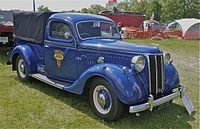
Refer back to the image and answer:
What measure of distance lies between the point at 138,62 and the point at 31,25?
350 cm

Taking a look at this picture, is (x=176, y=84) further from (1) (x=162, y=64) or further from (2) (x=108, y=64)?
(2) (x=108, y=64)

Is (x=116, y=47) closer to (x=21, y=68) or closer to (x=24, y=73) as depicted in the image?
(x=24, y=73)

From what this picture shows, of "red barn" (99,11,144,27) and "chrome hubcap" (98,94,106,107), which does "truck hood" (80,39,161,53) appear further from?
"red barn" (99,11,144,27)

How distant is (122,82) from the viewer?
4.22 m

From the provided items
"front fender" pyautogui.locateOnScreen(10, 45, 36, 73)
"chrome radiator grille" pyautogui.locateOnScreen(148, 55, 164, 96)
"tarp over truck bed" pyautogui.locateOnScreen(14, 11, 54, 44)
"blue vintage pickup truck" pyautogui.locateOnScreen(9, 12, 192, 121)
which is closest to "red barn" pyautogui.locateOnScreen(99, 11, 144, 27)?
"tarp over truck bed" pyautogui.locateOnScreen(14, 11, 54, 44)

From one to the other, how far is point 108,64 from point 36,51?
8.54 ft

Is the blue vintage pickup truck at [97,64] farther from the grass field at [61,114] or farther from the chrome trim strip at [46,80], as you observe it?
the grass field at [61,114]

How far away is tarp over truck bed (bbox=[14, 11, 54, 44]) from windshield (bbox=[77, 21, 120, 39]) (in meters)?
1.20

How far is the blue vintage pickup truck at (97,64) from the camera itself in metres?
4.34

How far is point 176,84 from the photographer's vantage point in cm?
509

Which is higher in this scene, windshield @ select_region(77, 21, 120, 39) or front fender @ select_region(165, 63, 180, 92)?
windshield @ select_region(77, 21, 120, 39)

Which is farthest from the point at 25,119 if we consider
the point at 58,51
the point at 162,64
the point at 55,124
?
the point at 162,64

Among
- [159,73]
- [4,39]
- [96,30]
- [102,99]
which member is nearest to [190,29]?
[4,39]

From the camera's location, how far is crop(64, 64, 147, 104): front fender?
13.7 ft
